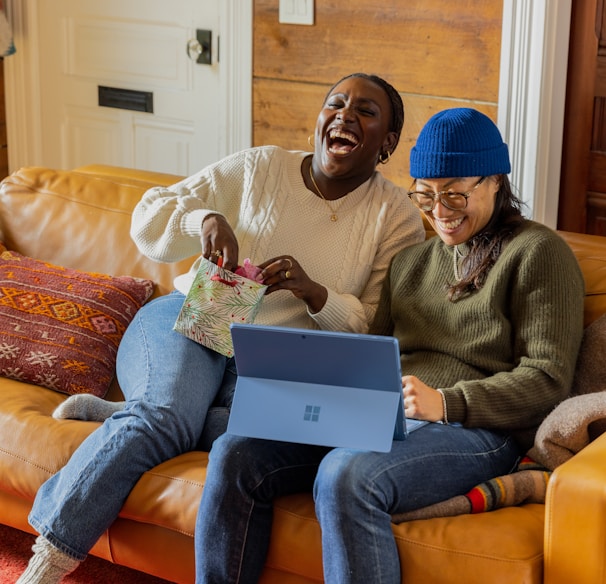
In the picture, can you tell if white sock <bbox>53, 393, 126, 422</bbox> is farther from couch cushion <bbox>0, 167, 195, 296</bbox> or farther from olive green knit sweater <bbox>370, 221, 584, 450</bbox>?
olive green knit sweater <bbox>370, 221, 584, 450</bbox>

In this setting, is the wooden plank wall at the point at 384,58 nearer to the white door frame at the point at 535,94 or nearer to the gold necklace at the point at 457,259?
the white door frame at the point at 535,94

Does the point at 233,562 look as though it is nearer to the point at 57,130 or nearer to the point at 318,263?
the point at 318,263

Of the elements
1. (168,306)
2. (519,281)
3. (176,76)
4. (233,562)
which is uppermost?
(176,76)

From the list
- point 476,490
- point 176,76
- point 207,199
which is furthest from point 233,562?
point 176,76

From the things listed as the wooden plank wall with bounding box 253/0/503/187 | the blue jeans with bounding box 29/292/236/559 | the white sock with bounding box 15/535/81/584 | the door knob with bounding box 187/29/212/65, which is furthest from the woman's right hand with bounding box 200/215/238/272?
the door knob with bounding box 187/29/212/65

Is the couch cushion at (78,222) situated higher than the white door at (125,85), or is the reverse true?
the white door at (125,85)

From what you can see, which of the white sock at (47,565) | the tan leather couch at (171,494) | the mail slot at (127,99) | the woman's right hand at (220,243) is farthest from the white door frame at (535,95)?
the white sock at (47,565)

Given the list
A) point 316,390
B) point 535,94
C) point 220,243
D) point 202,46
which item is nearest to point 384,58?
point 535,94

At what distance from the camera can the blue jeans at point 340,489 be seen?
69.2 inches

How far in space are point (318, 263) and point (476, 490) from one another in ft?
2.14

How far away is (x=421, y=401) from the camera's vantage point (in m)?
1.89

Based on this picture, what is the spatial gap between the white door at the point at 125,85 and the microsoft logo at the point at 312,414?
6.97 feet

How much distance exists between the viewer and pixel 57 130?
4387mm

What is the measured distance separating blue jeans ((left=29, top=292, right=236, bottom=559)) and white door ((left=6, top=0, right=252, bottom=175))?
1743 millimetres
